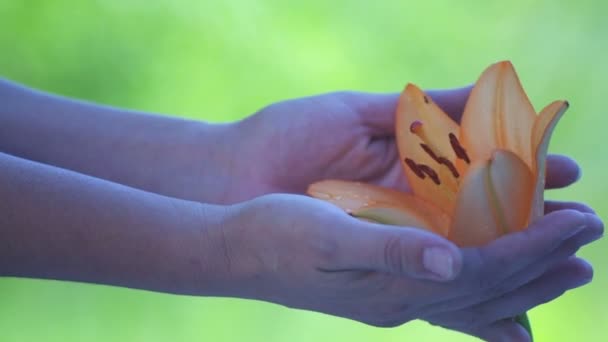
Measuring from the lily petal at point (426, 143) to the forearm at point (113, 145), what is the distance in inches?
11.5

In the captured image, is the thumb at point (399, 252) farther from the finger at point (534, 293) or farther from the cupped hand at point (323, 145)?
the cupped hand at point (323, 145)

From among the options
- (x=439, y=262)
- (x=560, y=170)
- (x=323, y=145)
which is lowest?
(x=439, y=262)

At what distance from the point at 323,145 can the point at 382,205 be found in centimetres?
29

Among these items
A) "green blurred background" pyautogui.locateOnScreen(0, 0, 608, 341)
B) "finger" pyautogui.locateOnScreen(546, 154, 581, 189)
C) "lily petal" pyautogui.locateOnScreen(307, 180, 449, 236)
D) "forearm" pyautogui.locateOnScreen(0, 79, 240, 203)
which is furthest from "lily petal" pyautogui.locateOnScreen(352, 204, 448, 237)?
"green blurred background" pyautogui.locateOnScreen(0, 0, 608, 341)

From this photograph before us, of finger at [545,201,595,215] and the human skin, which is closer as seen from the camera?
the human skin

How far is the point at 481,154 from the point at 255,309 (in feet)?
3.24

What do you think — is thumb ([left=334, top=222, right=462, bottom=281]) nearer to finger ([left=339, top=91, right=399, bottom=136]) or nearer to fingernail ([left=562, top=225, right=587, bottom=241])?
fingernail ([left=562, top=225, right=587, bottom=241])

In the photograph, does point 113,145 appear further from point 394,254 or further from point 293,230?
point 394,254

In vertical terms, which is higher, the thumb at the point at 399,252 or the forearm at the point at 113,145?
the forearm at the point at 113,145

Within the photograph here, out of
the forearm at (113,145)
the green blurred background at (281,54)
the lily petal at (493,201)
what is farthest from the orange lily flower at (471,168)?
the green blurred background at (281,54)

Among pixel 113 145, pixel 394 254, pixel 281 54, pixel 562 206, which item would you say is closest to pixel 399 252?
pixel 394 254

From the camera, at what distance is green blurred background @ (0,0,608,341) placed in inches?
89.0

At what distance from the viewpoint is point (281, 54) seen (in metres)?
2.38

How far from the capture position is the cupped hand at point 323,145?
1324 mm
